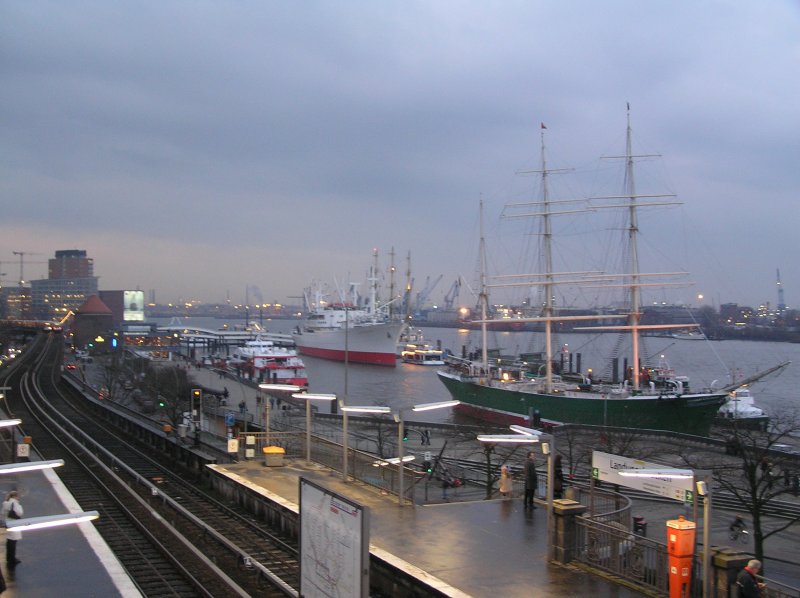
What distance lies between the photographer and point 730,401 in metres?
41.4

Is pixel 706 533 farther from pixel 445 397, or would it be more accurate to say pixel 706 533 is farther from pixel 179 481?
pixel 445 397

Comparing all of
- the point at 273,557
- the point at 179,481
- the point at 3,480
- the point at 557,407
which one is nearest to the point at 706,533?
the point at 273,557

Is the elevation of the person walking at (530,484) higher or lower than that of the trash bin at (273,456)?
higher

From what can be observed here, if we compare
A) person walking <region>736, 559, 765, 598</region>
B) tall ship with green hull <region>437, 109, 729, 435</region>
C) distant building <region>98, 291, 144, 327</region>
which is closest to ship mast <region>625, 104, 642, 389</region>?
tall ship with green hull <region>437, 109, 729, 435</region>

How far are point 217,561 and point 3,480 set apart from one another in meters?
5.56

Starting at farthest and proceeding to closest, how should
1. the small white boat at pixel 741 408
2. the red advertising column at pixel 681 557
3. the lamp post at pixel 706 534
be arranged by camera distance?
the small white boat at pixel 741 408 → the red advertising column at pixel 681 557 → the lamp post at pixel 706 534

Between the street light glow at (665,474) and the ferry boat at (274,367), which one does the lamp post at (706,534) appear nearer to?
the street light glow at (665,474)

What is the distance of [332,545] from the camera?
6.45m

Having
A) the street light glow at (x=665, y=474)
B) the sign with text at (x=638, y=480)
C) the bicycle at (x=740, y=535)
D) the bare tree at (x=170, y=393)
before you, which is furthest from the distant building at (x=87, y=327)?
the street light glow at (x=665, y=474)

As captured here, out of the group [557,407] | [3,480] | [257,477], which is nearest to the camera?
[3,480]

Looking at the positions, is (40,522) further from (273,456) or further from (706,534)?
(273,456)

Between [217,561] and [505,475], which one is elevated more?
[505,475]

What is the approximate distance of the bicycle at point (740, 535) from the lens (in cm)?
1362

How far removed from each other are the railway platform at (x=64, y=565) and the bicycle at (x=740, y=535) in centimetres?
1031
